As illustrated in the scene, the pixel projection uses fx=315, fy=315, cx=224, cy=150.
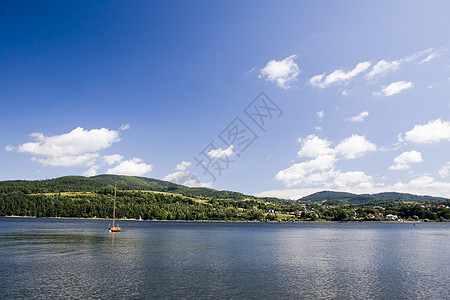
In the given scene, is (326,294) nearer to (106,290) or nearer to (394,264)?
(106,290)

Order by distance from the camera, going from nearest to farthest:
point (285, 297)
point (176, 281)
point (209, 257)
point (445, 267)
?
point (285, 297) < point (176, 281) < point (445, 267) < point (209, 257)

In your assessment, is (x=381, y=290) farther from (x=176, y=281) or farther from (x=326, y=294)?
(x=176, y=281)

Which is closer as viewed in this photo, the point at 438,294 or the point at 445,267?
the point at 438,294

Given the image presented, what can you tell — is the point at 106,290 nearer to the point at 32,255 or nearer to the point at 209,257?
the point at 209,257

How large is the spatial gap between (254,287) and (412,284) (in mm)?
22603

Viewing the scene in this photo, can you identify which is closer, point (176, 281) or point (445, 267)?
point (176, 281)

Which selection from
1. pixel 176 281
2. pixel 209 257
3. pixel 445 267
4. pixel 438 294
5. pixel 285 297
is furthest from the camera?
pixel 209 257

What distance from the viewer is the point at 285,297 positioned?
116 ft

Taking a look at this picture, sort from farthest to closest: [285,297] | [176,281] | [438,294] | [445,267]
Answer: [445,267] < [176,281] < [438,294] < [285,297]

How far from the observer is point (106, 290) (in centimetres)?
3644

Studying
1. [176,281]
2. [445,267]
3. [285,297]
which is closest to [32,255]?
[176,281]

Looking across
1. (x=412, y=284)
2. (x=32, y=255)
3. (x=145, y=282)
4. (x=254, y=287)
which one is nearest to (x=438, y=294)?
(x=412, y=284)

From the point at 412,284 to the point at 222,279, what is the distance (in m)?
26.2

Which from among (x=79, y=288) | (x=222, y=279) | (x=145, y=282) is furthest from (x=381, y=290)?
(x=79, y=288)
